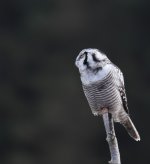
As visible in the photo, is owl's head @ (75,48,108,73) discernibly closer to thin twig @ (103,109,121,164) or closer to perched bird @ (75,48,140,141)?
perched bird @ (75,48,140,141)

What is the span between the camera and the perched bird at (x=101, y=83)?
430cm

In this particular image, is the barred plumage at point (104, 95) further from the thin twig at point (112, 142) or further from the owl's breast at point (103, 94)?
the thin twig at point (112, 142)

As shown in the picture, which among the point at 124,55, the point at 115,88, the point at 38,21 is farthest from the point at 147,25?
the point at 115,88

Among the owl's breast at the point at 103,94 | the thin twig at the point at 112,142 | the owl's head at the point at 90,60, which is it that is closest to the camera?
the thin twig at the point at 112,142

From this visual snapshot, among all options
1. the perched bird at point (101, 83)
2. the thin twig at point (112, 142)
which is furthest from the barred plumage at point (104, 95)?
the thin twig at point (112, 142)

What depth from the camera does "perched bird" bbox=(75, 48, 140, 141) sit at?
169 inches

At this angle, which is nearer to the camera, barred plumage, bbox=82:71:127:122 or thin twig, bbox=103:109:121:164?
thin twig, bbox=103:109:121:164

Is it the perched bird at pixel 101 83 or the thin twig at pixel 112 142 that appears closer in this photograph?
the thin twig at pixel 112 142

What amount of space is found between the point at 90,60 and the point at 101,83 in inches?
7.5

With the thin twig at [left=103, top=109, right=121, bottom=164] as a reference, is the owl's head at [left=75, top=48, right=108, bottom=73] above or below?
above

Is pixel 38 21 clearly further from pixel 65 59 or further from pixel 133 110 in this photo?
pixel 133 110

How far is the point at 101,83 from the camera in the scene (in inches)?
174

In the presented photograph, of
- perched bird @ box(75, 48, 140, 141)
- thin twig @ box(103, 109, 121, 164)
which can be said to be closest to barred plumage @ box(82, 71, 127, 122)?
perched bird @ box(75, 48, 140, 141)

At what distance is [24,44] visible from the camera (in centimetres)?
1280
